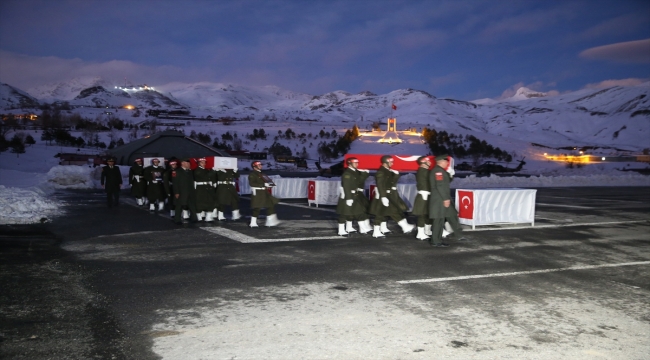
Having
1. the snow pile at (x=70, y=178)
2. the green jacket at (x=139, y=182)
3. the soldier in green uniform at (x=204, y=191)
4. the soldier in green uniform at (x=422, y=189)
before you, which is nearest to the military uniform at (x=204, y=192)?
the soldier in green uniform at (x=204, y=191)

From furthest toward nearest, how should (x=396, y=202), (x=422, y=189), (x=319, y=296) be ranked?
(x=396, y=202) → (x=422, y=189) → (x=319, y=296)

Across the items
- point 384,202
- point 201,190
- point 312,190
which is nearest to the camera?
point 384,202

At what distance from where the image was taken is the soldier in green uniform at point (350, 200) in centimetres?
1193

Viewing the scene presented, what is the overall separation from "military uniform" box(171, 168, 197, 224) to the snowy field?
4.18m

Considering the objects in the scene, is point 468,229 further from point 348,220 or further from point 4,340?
point 4,340

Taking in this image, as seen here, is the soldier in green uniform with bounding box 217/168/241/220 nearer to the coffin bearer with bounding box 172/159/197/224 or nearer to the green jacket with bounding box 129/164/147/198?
the coffin bearer with bounding box 172/159/197/224

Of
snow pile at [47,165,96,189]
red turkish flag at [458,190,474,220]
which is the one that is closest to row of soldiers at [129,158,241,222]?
red turkish flag at [458,190,474,220]

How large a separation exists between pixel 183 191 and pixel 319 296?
26.7 ft

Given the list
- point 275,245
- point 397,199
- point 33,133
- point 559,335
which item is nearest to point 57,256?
point 275,245

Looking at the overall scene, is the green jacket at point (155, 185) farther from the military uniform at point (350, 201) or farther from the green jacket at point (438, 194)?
the green jacket at point (438, 194)

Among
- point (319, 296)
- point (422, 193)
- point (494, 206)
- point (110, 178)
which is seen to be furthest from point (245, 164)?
point (319, 296)

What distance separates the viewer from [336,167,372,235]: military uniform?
1193 cm

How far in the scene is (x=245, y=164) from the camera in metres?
61.8

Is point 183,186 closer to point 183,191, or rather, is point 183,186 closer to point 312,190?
point 183,191
